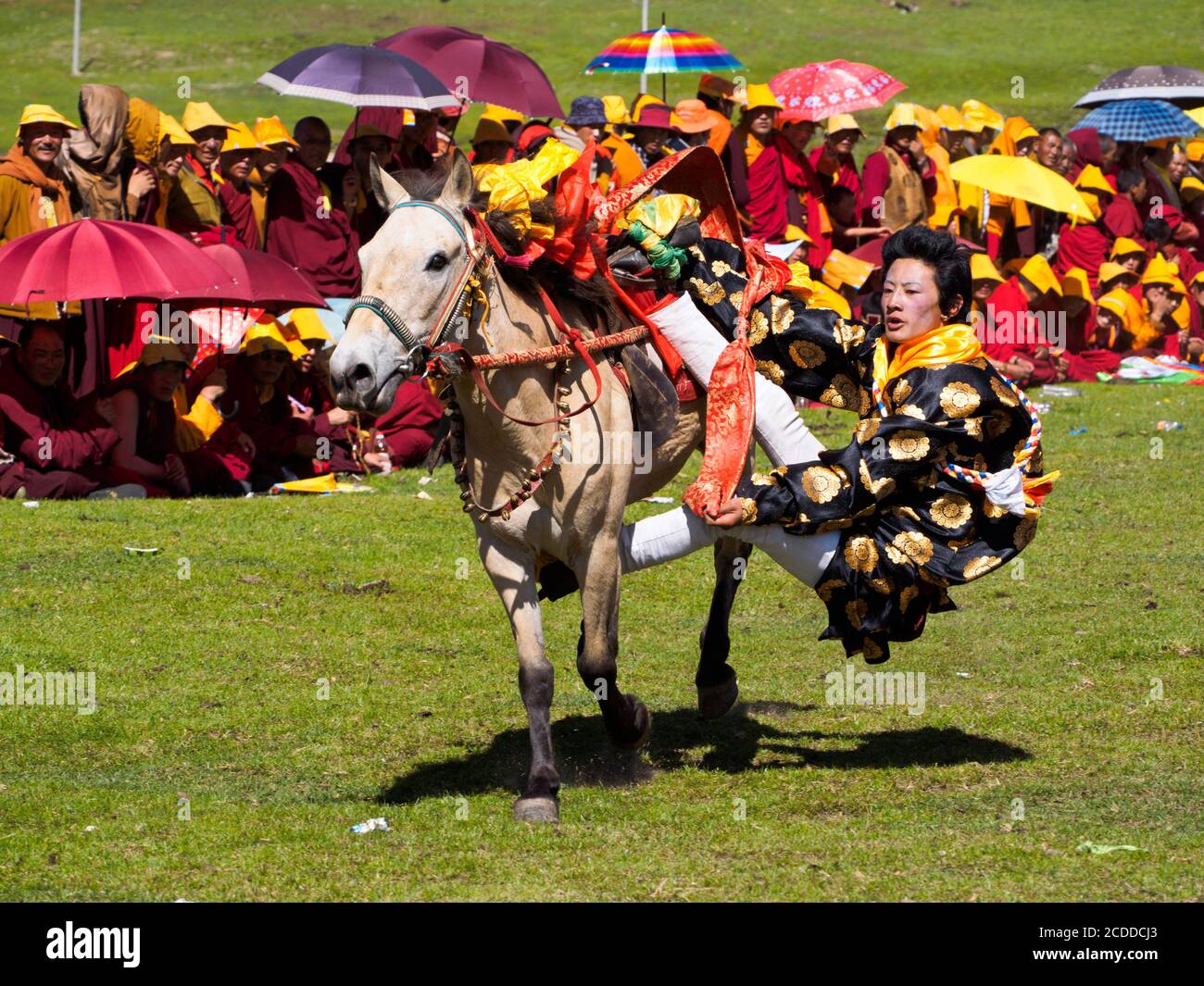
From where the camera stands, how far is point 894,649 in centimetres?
926

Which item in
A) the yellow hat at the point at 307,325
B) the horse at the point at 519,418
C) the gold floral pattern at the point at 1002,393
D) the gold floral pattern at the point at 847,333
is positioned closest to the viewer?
the horse at the point at 519,418

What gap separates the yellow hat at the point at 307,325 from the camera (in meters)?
13.1

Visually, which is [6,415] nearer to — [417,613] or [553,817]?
[417,613]

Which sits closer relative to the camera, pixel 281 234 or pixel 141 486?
pixel 141 486

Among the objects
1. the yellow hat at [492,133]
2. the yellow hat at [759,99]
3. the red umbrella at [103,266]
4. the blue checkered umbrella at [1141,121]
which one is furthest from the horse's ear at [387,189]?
the blue checkered umbrella at [1141,121]

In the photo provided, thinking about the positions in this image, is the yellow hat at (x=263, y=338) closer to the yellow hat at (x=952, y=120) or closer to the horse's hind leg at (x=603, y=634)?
the horse's hind leg at (x=603, y=634)

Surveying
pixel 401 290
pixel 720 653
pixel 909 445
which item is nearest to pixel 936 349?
pixel 909 445

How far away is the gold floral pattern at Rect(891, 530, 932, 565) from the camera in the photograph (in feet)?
21.5

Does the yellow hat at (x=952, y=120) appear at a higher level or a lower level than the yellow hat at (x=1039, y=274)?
higher

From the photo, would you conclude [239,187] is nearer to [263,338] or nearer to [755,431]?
[263,338]

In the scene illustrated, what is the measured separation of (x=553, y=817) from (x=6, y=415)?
6.42 m

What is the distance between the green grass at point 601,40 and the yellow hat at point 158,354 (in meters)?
23.5

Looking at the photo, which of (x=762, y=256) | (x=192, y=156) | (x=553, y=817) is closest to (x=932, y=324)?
(x=762, y=256)

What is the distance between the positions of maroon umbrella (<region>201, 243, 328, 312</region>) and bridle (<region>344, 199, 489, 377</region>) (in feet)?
18.8
